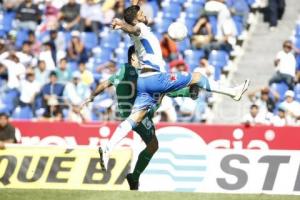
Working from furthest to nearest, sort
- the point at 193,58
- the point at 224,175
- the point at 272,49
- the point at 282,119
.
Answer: the point at 272,49 → the point at 193,58 → the point at 282,119 → the point at 224,175

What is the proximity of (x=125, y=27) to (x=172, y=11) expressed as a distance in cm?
990

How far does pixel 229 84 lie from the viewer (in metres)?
20.8

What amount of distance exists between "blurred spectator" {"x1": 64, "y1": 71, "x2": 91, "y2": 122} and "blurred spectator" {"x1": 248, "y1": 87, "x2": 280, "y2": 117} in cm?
314

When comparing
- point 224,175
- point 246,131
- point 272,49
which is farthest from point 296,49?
point 224,175

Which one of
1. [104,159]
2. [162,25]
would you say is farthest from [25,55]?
[104,159]

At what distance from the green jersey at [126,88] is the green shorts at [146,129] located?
0.41ft

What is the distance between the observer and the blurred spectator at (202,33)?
68.9ft

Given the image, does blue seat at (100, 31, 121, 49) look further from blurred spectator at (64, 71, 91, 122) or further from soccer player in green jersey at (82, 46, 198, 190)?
soccer player in green jersey at (82, 46, 198, 190)

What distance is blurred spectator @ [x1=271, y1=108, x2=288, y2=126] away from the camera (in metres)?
18.1

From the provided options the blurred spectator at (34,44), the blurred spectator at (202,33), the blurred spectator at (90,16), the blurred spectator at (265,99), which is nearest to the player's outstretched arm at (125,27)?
the blurred spectator at (265,99)

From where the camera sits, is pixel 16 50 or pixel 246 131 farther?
pixel 16 50

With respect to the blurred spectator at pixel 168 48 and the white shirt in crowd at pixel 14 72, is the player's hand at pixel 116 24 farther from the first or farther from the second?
the white shirt in crowd at pixel 14 72

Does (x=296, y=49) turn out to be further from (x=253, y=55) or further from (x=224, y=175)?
(x=224, y=175)

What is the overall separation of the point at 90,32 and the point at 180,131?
6.78m
